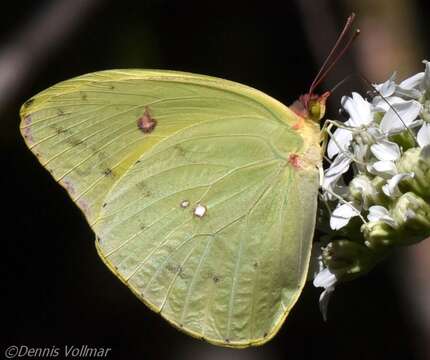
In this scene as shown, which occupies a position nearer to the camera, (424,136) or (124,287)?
(424,136)

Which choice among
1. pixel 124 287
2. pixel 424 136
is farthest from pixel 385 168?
pixel 124 287

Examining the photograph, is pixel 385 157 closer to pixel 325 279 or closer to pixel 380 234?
pixel 380 234

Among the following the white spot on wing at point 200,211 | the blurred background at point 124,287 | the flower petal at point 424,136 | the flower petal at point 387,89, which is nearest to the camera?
the flower petal at point 424,136

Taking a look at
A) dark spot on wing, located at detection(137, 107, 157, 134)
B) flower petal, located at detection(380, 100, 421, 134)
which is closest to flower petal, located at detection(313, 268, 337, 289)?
flower petal, located at detection(380, 100, 421, 134)

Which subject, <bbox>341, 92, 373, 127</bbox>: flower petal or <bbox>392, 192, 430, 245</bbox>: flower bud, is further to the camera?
<bbox>341, 92, 373, 127</bbox>: flower petal

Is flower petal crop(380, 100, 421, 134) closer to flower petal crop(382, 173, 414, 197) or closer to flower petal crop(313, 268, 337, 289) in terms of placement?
flower petal crop(382, 173, 414, 197)

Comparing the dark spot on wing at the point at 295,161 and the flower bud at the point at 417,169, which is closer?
the flower bud at the point at 417,169

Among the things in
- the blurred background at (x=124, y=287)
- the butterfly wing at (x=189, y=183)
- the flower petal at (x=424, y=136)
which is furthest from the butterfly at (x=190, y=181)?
the blurred background at (x=124, y=287)

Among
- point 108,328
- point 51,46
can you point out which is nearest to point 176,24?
point 51,46

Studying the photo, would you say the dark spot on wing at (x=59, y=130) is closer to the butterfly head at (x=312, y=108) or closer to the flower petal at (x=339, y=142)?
the butterfly head at (x=312, y=108)
